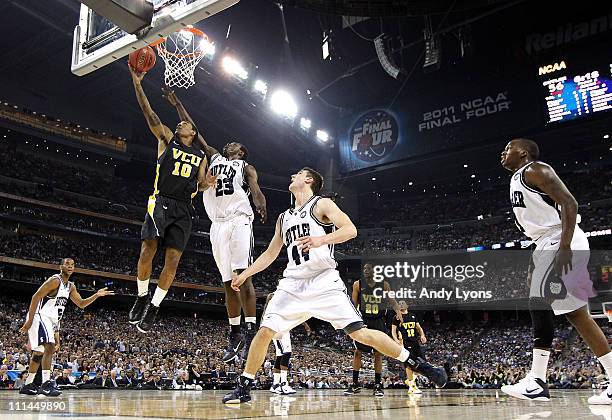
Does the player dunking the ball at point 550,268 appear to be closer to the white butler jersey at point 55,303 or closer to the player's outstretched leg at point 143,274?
the player's outstretched leg at point 143,274

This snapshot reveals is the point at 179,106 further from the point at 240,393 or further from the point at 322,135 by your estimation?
the point at 322,135

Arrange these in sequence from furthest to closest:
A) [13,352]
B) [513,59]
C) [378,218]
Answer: [378,218] < [513,59] < [13,352]

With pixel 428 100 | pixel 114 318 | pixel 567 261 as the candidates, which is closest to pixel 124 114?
pixel 114 318

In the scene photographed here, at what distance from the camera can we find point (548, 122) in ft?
84.3

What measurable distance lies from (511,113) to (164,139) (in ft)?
79.8

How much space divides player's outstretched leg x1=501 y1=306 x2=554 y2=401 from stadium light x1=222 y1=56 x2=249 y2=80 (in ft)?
82.2

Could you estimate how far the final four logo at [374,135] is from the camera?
101ft

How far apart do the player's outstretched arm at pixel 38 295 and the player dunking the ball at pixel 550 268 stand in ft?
22.8

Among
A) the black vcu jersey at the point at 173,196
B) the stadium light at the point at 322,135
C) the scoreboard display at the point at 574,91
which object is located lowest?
the black vcu jersey at the point at 173,196

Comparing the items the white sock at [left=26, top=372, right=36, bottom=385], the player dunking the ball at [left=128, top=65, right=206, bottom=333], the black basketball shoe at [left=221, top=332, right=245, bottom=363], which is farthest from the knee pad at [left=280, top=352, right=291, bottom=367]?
the player dunking the ball at [left=128, top=65, right=206, bottom=333]

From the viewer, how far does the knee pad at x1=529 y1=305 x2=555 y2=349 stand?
192 inches

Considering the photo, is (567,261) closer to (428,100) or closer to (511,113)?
(511,113)

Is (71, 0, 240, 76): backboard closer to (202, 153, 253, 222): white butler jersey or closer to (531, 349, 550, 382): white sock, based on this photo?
(202, 153, 253, 222): white butler jersey

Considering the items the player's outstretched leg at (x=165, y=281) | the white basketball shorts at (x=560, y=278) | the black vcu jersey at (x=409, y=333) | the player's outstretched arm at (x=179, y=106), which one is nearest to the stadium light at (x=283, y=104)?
the black vcu jersey at (x=409, y=333)
